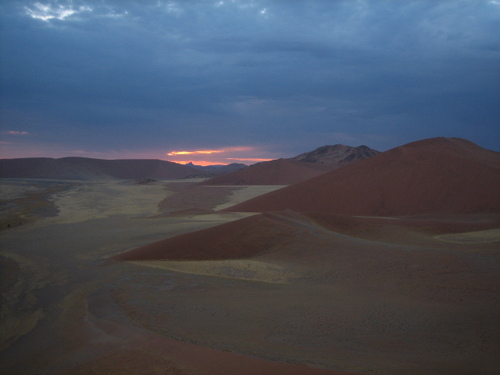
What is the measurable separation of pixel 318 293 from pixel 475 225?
14.5m

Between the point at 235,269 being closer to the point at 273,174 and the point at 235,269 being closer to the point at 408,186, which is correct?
the point at 408,186

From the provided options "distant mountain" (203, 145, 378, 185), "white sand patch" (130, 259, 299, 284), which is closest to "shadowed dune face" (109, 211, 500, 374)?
"white sand patch" (130, 259, 299, 284)

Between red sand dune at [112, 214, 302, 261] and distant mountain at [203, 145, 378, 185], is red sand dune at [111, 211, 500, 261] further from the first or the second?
distant mountain at [203, 145, 378, 185]

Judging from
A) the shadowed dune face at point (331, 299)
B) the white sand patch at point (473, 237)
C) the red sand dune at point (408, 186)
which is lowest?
the shadowed dune face at point (331, 299)

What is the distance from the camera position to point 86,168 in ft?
445

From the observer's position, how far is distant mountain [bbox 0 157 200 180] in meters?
121

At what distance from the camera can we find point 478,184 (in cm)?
2497

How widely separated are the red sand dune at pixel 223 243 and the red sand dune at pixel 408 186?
13681 mm

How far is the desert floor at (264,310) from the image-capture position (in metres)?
4.61

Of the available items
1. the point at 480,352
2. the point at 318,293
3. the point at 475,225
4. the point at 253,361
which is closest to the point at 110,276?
the point at 318,293

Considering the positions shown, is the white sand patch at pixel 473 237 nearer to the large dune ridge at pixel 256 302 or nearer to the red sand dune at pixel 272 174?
the large dune ridge at pixel 256 302

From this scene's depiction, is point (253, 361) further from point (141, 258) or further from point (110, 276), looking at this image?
point (141, 258)

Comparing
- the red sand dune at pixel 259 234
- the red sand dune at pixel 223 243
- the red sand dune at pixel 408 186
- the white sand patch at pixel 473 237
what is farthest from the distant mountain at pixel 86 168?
the white sand patch at pixel 473 237

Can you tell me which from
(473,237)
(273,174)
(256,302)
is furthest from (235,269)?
(273,174)
